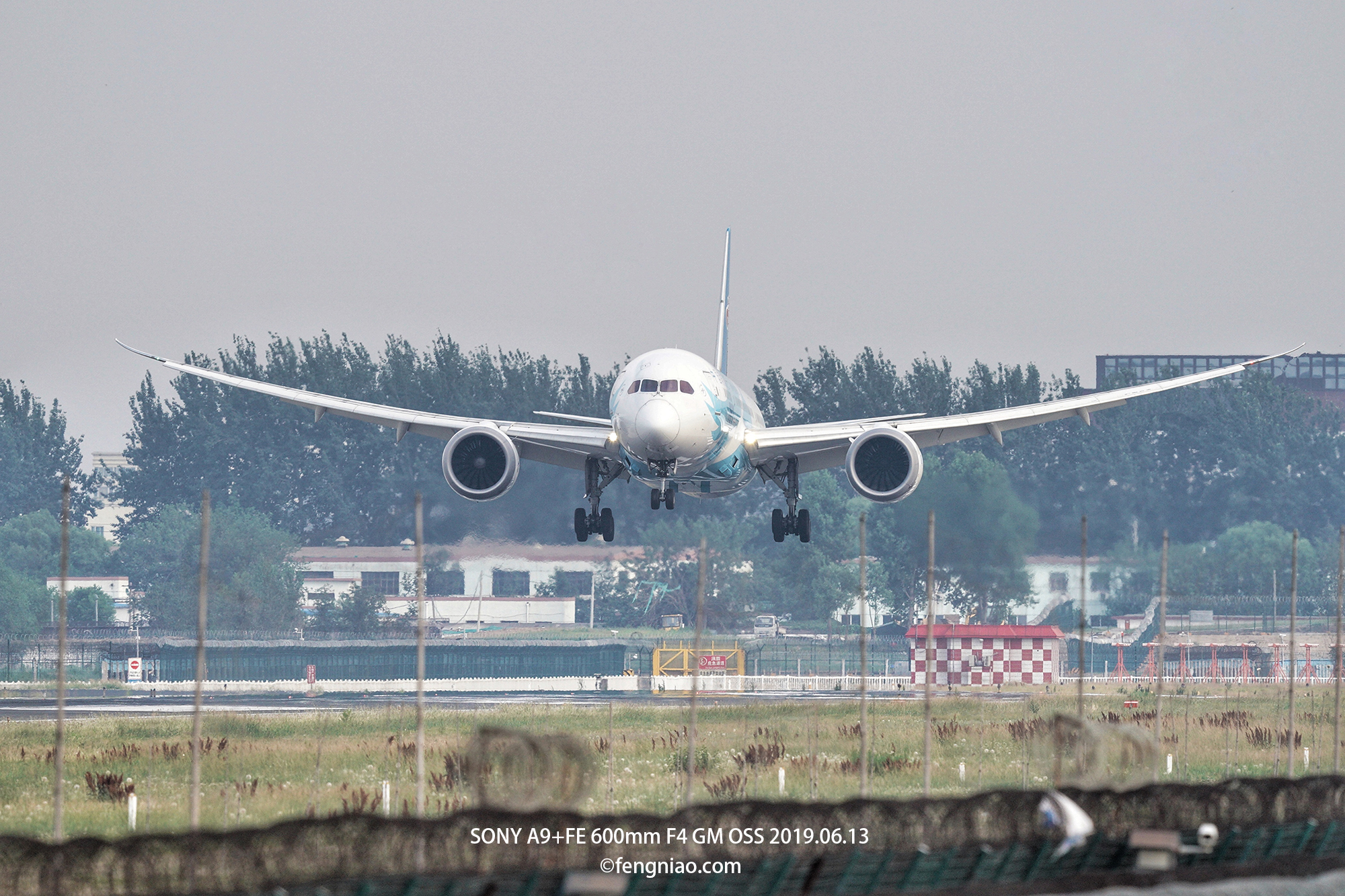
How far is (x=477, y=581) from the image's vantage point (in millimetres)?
89500

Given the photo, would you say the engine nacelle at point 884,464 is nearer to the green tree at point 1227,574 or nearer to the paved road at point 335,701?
the paved road at point 335,701

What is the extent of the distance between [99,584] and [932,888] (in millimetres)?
96391

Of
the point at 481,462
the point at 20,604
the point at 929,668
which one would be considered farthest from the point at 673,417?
the point at 20,604

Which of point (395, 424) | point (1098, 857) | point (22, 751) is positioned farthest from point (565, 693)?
point (1098, 857)

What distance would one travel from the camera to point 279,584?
87250 mm

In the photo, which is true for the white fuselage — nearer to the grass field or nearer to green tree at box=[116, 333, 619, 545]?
the grass field

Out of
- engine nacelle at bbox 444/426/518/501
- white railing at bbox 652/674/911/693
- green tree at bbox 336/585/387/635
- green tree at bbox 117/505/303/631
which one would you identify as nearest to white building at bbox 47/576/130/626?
green tree at bbox 117/505/303/631

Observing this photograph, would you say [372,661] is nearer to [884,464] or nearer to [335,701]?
[335,701]

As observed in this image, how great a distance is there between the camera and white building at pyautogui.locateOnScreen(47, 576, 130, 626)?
337 feet

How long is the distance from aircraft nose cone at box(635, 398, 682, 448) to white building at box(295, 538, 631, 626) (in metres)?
42.0

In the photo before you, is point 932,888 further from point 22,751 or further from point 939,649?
point 939,649

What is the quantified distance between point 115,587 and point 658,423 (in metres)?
74.2

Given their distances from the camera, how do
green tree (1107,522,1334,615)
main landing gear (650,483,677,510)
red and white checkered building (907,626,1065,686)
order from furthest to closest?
green tree (1107,522,1334,615) → red and white checkered building (907,626,1065,686) → main landing gear (650,483,677,510)

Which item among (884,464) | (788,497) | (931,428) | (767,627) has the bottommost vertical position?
(767,627)
